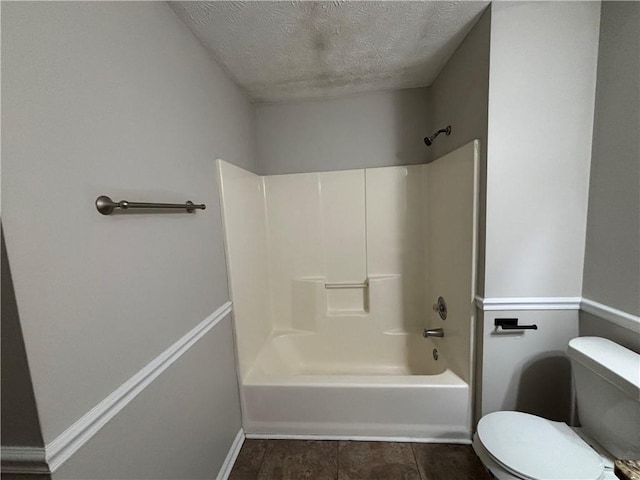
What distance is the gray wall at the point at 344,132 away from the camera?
6.85 feet

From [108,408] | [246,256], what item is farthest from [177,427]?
[246,256]

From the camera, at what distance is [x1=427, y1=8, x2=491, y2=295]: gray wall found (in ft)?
4.18

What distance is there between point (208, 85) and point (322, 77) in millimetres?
766

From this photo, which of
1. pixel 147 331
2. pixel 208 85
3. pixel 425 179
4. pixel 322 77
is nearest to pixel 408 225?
pixel 425 179

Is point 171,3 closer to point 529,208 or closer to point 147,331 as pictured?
point 147,331

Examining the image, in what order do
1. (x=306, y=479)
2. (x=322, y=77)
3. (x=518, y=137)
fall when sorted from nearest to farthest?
(x=518, y=137) → (x=306, y=479) → (x=322, y=77)

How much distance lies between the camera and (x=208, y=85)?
1.41 meters

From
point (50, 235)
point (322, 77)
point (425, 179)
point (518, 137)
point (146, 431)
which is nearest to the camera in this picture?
point (50, 235)

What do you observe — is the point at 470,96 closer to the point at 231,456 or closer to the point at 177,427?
the point at 177,427

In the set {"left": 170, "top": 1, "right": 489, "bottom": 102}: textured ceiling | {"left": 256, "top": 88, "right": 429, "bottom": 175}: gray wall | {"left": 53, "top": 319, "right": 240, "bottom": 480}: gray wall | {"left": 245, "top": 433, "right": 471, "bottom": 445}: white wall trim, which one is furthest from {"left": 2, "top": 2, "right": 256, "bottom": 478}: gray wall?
{"left": 256, "top": 88, "right": 429, "bottom": 175}: gray wall

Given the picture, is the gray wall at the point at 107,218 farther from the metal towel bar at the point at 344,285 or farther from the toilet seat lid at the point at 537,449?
the toilet seat lid at the point at 537,449

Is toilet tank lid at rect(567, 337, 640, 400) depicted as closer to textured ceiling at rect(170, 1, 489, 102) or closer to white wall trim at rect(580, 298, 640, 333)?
white wall trim at rect(580, 298, 640, 333)

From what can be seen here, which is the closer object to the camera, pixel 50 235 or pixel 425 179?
pixel 50 235

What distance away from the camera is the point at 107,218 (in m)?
0.78
